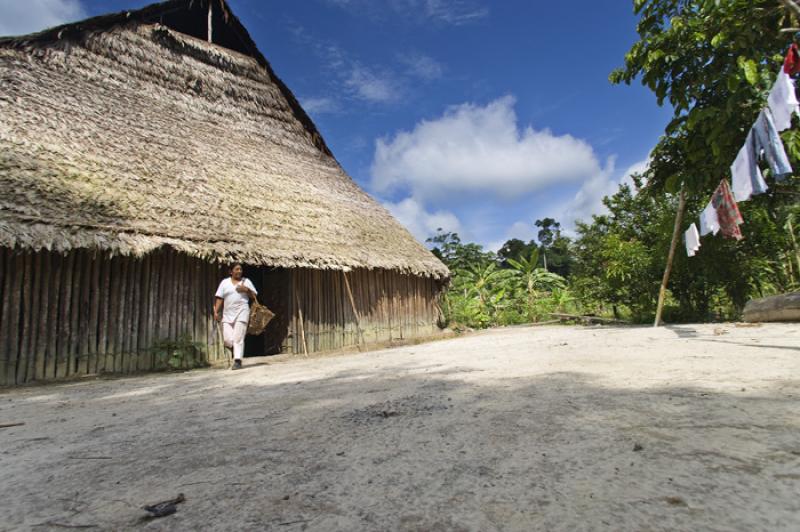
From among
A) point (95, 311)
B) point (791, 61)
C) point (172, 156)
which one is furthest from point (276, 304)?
point (791, 61)

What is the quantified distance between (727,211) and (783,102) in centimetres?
212

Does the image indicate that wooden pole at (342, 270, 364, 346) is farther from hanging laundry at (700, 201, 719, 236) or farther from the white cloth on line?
the white cloth on line

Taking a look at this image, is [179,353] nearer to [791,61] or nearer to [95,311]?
[95,311]

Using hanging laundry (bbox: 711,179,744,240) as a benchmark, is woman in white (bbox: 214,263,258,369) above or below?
below

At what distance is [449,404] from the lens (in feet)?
7.72

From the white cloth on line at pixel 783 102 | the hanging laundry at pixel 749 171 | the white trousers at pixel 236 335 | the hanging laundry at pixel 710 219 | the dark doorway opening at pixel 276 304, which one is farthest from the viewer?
the dark doorway opening at pixel 276 304

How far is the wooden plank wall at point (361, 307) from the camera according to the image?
24.5 ft

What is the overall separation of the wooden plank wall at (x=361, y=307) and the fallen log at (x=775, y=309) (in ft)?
20.1

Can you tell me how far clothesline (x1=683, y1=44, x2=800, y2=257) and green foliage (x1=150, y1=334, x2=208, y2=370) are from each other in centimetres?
720

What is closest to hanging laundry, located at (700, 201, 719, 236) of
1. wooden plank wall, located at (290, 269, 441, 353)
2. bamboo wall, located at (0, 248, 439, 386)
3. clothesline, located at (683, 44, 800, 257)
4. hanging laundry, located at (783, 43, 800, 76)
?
clothesline, located at (683, 44, 800, 257)

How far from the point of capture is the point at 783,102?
366cm

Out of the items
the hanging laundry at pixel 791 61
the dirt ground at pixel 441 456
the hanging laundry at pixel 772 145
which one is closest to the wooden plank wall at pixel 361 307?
the dirt ground at pixel 441 456

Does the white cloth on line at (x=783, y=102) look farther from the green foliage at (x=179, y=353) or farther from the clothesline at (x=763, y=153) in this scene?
the green foliage at (x=179, y=353)

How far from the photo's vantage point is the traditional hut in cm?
489
